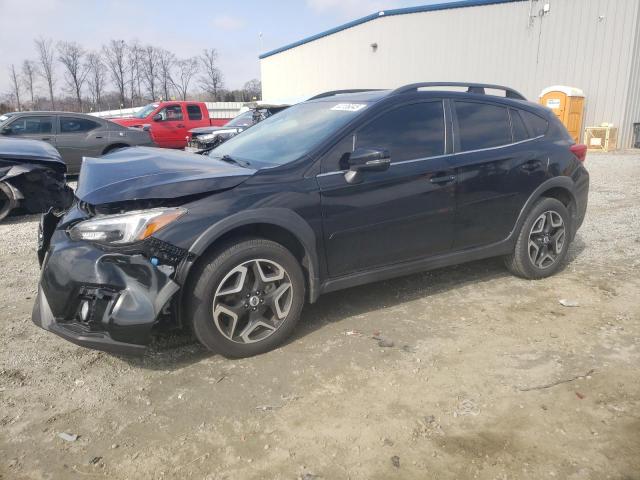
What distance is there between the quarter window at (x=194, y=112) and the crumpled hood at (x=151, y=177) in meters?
14.0

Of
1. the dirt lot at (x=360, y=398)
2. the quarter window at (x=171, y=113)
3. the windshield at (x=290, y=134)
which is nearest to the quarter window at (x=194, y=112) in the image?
the quarter window at (x=171, y=113)

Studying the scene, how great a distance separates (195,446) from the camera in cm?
247

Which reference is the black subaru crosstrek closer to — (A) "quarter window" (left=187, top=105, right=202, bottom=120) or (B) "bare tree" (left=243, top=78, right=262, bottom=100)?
(A) "quarter window" (left=187, top=105, right=202, bottom=120)

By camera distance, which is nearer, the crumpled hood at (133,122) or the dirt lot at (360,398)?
the dirt lot at (360,398)

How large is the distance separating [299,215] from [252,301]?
0.62 metres

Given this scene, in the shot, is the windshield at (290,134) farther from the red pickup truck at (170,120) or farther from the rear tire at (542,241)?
the red pickup truck at (170,120)

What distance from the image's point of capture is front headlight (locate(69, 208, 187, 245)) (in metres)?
2.87

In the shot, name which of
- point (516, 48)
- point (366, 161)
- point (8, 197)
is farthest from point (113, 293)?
point (516, 48)

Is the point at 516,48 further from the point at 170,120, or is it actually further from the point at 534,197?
the point at 534,197

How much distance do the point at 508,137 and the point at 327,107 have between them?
1.57m

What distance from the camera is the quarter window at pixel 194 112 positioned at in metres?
17.0

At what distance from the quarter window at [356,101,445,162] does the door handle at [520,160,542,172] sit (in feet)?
2.89

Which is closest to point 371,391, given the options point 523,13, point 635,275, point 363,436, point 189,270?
point 363,436

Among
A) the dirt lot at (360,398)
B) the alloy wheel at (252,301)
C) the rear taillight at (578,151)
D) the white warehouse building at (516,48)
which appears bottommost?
the dirt lot at (360,398)
